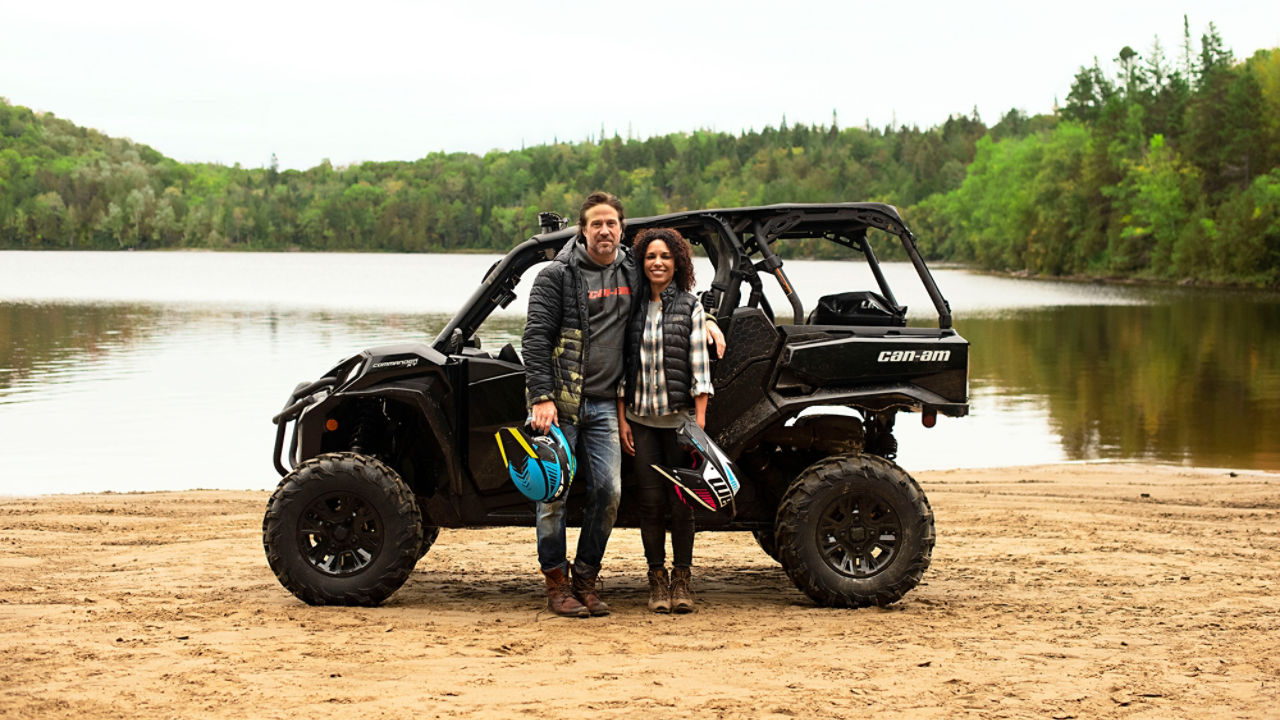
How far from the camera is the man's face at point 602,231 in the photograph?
6.18 metres

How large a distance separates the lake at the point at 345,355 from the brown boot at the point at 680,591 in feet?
25.1

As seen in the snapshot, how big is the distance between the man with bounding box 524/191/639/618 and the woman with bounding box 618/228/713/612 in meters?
0.09

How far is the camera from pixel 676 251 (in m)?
6.29

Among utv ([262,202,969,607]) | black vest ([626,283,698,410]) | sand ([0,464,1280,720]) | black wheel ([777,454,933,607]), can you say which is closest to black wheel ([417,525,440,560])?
sand ([0,464,1280,720])

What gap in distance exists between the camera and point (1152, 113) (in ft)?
293

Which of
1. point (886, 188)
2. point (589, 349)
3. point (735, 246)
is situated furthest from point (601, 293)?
point (886, 188)

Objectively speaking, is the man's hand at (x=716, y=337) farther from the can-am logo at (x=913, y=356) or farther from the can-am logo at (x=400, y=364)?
the can-am logo at (x=400, y=364)

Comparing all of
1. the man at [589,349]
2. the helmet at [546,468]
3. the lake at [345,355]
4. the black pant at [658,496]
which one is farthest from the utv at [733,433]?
the lake at [345,355]

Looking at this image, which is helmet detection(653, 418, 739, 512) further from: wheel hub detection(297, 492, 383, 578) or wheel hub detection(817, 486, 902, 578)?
wheel hub detection(297, 492, 383, 578)

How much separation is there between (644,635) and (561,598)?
1.95 ft

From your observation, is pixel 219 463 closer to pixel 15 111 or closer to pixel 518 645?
pixel 518 645

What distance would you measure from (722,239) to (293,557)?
105 inches

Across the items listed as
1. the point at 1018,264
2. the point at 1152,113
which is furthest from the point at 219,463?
the point at 1018,264

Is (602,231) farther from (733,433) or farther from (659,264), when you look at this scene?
(733,433)
